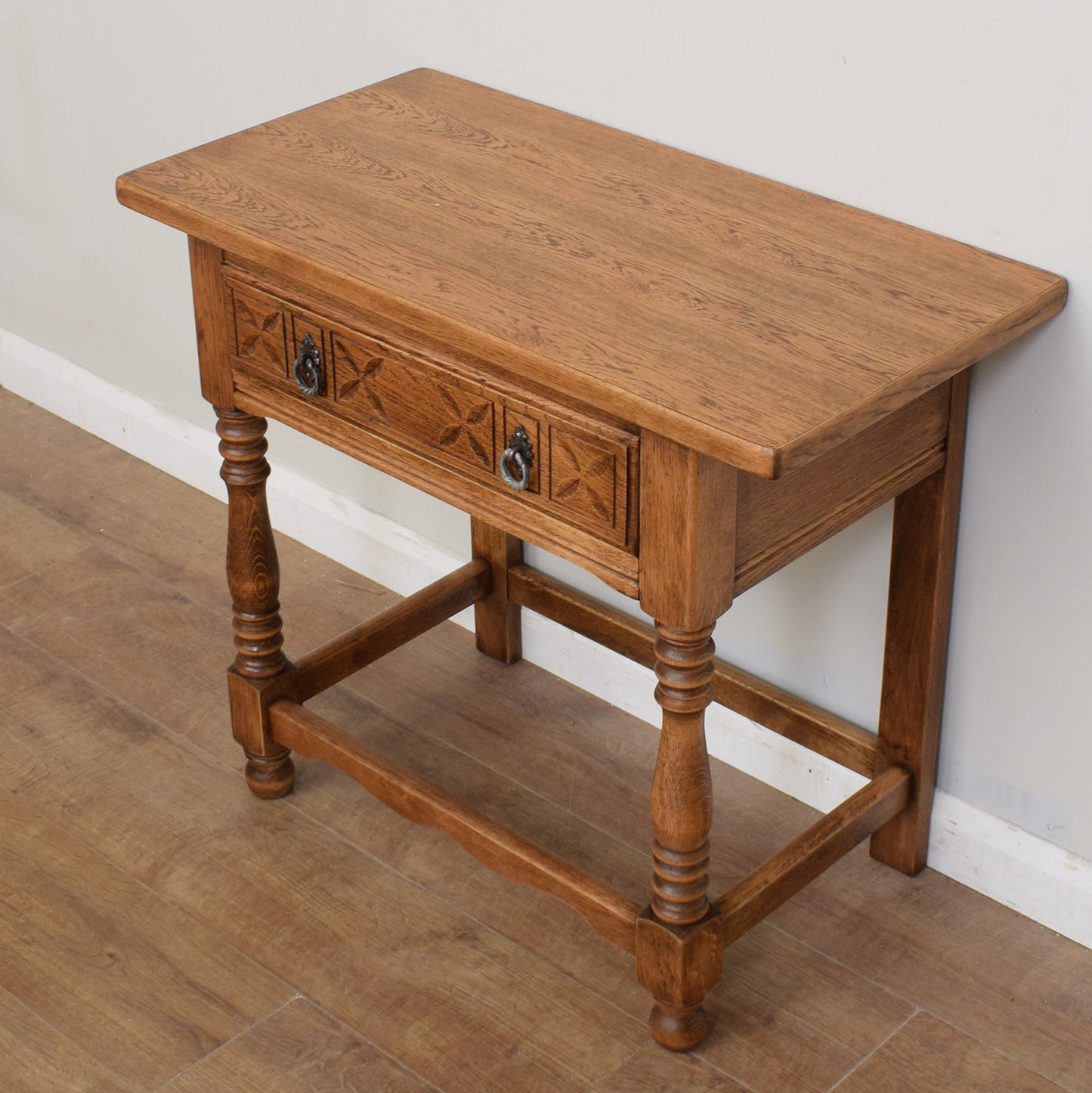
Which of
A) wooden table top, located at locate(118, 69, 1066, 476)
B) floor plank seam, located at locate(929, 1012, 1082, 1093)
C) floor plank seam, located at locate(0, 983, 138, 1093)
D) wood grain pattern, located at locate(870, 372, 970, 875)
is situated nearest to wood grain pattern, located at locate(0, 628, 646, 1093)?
floor plank seam, located at locate(0, 983, 138, 1093)

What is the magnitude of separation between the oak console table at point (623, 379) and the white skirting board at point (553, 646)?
0.34ft

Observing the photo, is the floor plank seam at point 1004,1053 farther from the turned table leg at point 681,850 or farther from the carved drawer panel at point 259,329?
the carved drawer panel at point 259,329

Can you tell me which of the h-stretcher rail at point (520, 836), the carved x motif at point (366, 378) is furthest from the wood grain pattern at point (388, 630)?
the carved x motif at point (366, 378)

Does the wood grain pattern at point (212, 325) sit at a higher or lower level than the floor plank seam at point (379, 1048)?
higher

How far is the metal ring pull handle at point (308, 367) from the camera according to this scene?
2.06 m

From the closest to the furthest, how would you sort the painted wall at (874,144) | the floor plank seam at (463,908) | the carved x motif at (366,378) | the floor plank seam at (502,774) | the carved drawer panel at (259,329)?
1. the painted wall at (874,144)
2. the carved x motif at (366,378)
3. the carved drawer panel at (259,329)
4. the floor plank seam at (463,908)
5. the floor plank seam at (502,774)

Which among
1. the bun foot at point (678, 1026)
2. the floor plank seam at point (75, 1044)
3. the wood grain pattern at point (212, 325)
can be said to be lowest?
the floor plank seam at point (75, 1044)

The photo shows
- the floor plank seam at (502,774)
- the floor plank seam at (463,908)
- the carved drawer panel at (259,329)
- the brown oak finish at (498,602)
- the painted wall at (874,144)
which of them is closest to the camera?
the painted wall at (874,144)

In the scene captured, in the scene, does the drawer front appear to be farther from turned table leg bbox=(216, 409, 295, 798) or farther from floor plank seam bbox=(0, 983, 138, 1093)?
floor plank seam bbox=(0, 983, 138, 1093)

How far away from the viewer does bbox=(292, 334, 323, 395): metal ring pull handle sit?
2.06m

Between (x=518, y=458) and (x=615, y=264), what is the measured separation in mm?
254

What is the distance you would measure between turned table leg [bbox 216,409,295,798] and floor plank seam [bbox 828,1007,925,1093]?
94 centimetres

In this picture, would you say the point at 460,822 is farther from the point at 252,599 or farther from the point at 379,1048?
the point at 252,599

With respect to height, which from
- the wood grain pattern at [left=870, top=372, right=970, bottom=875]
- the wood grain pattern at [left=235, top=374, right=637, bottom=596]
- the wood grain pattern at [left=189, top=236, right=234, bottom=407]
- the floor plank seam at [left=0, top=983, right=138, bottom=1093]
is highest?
the wood grain pattern at [left=189, top=236, right=234, bottom=407]
